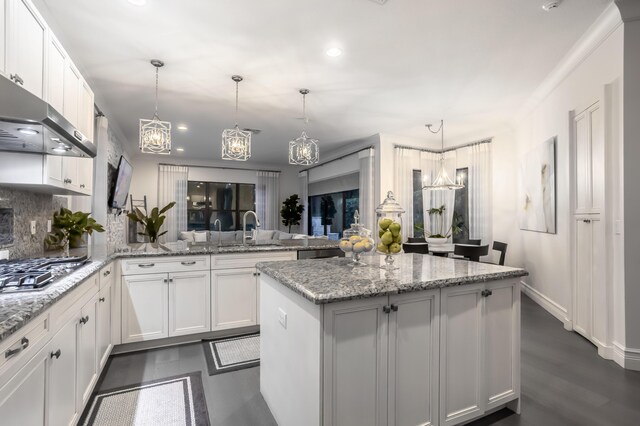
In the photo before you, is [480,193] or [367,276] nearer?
[367,276]

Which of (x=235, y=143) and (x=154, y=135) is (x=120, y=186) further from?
(x=235, y=143)

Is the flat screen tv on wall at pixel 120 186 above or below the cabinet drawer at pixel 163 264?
above

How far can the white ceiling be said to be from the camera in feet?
7.95

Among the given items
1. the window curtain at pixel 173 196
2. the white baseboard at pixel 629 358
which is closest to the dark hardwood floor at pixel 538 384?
the white baseboard at pixel 629 358

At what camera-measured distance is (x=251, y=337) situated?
3301 millimetres

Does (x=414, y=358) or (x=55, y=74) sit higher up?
(x=55, y=74)

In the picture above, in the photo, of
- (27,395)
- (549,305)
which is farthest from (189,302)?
(549,305)

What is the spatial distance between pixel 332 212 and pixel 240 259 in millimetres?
5223

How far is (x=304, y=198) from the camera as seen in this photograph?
9250mm

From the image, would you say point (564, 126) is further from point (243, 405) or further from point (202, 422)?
point (202, 422)

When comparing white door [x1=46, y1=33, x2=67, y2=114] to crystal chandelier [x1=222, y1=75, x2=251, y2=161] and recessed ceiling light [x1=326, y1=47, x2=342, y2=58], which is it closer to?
crystal chandelier [x1=222, y1=75, x2=251, y2=161]

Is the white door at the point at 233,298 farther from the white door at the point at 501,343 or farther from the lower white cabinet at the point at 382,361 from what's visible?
the white door at the point at 501,343

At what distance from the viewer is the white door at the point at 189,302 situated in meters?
3.05

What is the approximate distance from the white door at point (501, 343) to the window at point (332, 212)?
5140mm
